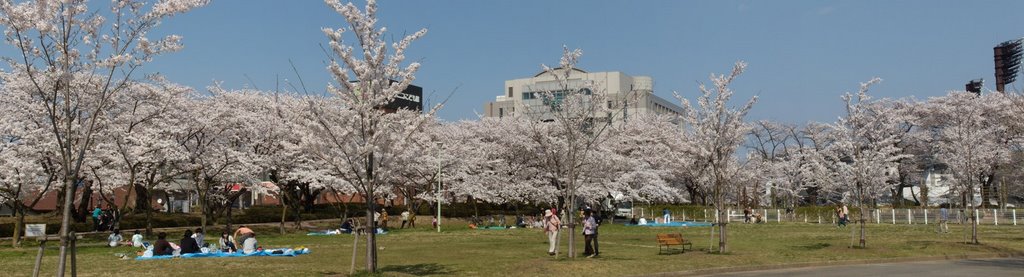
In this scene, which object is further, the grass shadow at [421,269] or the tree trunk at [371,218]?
the grass shadow at [421,269]

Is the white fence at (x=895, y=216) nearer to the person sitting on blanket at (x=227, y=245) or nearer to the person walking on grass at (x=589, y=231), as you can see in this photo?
the person walking on grass at (x=589, y=231)

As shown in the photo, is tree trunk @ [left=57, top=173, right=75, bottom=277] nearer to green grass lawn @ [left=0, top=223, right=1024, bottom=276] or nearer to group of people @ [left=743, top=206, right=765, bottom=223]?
green grass lawn @ [left=0, top=223, right=1024, bottom=276]

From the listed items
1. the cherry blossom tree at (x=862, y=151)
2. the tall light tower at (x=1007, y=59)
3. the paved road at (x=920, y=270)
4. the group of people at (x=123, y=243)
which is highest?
the tall light tower at (x=1007, y=59)

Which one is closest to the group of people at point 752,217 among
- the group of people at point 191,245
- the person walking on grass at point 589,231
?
the person walking on grass at point 589,231

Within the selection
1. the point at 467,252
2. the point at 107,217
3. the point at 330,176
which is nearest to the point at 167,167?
the point at 107,217

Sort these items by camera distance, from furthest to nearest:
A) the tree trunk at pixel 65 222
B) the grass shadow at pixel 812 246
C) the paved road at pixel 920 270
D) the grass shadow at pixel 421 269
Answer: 1. the grass shadow at pixel 812 246
2. the paved road at pixel 920 270
3. the grass shadow at pixel 421 269
4. the tree trunk at pixel 65 222

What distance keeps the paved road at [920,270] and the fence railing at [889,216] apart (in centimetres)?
2220

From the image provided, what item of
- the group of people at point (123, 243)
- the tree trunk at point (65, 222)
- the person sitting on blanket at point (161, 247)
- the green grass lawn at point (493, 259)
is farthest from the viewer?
the group of people at point (123, 243)

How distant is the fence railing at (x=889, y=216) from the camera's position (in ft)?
168

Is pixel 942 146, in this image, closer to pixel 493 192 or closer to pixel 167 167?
pixel 493 192

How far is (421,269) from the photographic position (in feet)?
64.4

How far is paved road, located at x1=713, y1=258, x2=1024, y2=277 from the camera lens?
19.6 m

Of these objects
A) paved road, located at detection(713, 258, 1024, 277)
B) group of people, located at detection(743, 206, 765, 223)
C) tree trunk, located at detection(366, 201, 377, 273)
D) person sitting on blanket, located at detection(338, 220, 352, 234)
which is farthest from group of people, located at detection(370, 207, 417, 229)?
paved road, located at detection(713, 258, 1024, 277)

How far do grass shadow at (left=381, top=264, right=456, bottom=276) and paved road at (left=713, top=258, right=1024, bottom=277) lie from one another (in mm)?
6877
